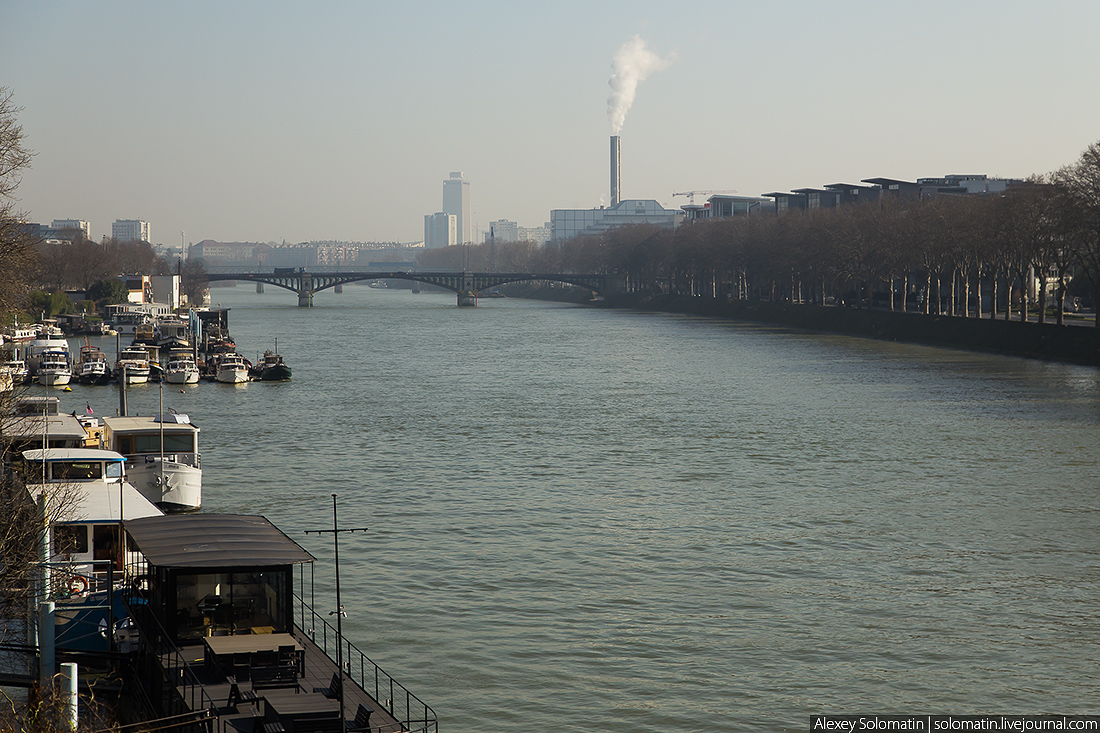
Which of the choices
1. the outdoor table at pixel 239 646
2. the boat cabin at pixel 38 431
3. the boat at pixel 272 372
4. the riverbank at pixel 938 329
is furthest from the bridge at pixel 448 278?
the outdoor table at pixel 239 646

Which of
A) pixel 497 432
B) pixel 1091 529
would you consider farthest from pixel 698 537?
pixel 497 432

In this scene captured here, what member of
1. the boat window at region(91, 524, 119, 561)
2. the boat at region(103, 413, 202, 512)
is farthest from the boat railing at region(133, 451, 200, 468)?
the boat window at region(91, 524, 119, 561)

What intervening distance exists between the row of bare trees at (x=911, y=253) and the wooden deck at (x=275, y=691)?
57.9 metres

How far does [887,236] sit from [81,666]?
82584mm

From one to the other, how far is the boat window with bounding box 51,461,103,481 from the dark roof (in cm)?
606

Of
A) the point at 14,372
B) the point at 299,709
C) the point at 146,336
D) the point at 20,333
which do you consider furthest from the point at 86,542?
the point at 146,336

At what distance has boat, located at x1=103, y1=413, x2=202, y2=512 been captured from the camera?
1111 inches

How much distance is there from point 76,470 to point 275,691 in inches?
472

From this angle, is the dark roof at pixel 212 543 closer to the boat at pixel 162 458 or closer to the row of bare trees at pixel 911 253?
the boat at pixel 162 458

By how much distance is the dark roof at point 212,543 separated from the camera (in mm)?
14672

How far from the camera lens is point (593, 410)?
4934 centimetres

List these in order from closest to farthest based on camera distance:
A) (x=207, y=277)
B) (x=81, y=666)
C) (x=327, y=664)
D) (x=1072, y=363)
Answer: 1. (x=327, y=664)
2. (x=81, y=666)
3. (x=1072, y=363)
4. (x=207, y=277)

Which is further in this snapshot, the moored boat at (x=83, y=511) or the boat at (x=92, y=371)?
the boat at (x=92, y=371)

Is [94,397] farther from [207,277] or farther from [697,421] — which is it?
[207,277]
